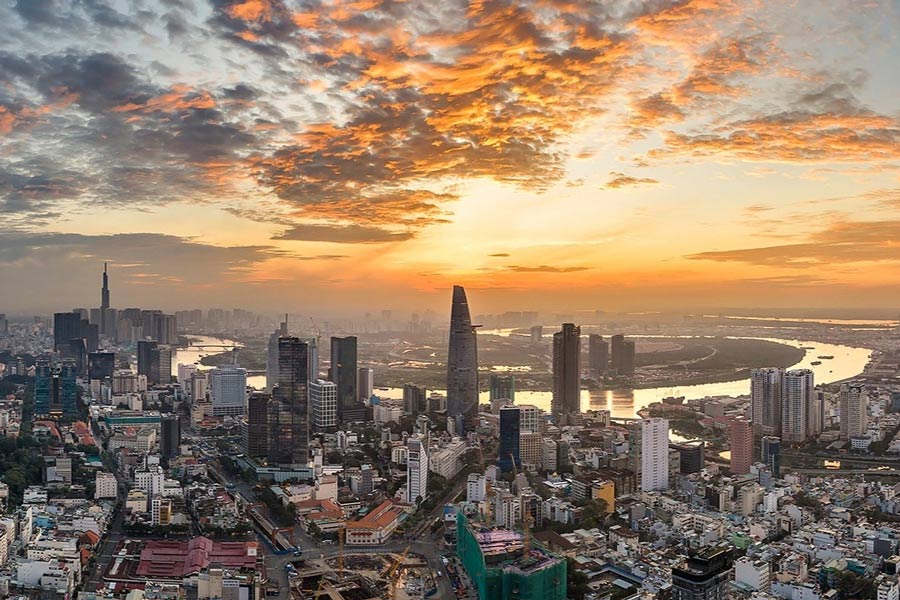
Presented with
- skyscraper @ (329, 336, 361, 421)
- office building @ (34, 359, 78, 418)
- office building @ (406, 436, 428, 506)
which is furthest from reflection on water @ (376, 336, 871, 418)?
office building @ (406, 436, 428, 506)

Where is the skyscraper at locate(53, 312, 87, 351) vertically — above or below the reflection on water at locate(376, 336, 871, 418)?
above

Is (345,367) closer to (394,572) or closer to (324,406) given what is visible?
(324,406)

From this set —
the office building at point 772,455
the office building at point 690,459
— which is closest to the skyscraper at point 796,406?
the office building at point 772,455

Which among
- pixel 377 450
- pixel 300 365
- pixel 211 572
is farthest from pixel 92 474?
pixel 211 572

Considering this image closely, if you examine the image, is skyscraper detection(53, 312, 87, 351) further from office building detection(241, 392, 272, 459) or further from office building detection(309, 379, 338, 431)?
office building detection(241, 392, 272, 459)

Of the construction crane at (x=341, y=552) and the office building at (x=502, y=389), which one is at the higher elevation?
the office building at (x=502, y=389)

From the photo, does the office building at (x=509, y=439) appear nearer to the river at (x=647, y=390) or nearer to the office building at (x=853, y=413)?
the river at (x=647, y=390)

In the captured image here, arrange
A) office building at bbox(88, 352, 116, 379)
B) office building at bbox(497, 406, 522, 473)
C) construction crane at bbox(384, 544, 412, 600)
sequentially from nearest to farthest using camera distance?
1. construction crane at bbox(384, 544, 412, 600)
2. office building at bbox(497, 406, 522, 473)
3. office building at bbox(88, 352, 116, 379)
